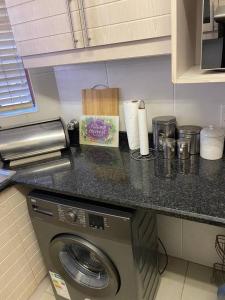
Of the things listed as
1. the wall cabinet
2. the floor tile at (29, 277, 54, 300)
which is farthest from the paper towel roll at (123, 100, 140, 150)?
the floor tile at (29, 277, 54, 300)

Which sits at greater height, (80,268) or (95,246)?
(95,246)

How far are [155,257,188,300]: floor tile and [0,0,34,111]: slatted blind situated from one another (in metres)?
1.55

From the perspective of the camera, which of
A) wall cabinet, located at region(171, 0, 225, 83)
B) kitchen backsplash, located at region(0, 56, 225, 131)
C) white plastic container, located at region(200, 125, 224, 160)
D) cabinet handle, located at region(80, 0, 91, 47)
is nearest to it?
wall cabinet, located at region(171, 0, 225, 83)

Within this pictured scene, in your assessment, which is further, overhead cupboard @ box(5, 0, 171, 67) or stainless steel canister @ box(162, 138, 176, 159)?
stainless steel canister @ box(162, 138, 176, 159)

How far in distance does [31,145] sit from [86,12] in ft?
2.61

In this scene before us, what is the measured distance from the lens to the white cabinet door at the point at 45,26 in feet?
3.37

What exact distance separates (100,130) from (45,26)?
67 centimetres

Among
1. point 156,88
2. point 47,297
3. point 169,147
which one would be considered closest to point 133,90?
point 156,88

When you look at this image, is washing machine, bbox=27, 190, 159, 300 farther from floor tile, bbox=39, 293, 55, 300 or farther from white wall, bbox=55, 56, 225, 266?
white wall, bbox=55, 56, 225, 266

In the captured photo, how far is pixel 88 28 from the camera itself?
1.01 meters

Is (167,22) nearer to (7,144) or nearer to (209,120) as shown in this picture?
(209,120)

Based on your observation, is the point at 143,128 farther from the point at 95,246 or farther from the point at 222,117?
the point at 95,246

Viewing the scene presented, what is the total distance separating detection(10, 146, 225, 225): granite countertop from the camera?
88 cm

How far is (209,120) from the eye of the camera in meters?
1.25
